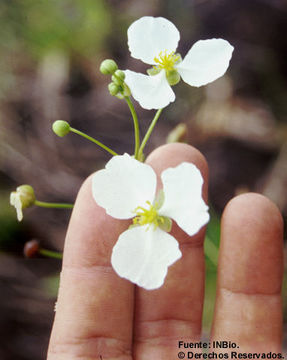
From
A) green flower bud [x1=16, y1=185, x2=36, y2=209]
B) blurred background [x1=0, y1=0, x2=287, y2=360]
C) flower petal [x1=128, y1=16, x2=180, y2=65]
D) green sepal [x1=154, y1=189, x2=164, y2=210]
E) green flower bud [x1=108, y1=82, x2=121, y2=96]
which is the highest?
blurred background [x1=0, y1=0, x2=287, y2=360]

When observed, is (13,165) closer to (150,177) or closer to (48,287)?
(48,287)

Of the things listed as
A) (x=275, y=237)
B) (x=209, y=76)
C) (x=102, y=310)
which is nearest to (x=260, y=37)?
(x=209, y=76)

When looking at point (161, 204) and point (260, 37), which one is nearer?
point (161, 204)

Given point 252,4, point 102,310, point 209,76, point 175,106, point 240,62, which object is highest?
point 252,4

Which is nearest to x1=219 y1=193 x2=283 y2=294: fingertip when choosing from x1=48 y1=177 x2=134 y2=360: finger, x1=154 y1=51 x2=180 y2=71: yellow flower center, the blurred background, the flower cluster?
the flower cluster

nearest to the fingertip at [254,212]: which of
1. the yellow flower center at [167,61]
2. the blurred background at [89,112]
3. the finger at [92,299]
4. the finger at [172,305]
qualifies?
the finger at [172,305]

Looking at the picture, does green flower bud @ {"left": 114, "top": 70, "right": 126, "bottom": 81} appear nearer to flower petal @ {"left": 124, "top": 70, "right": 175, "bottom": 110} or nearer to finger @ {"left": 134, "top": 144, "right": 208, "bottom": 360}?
flower petal @ {"left": 124, "top": 70, "right": 175, "bottom": 110}

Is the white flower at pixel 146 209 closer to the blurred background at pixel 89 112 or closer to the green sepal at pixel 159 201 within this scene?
the green sepal at pixel 159 201
